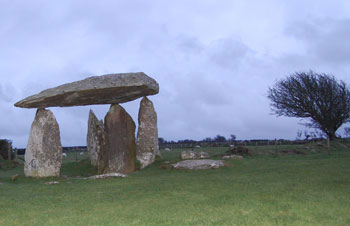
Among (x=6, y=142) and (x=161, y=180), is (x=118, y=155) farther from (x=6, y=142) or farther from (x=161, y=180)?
(x=6, y=142)

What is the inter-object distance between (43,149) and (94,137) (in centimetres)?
486

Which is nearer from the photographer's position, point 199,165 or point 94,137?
point 199,165

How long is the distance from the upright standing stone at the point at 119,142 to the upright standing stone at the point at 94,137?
→ 2.12m

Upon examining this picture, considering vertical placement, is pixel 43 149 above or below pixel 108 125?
below

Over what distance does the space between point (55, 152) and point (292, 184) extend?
10.9 m

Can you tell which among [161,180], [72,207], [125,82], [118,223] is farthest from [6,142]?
[118,223]

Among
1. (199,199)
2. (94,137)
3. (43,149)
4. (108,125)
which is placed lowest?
(199,199)

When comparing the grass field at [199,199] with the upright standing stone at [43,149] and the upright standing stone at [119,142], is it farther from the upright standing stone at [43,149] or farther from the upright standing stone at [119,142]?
the upright standing stone at [119,142]

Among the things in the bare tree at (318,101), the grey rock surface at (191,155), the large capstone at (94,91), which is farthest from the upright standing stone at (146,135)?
the bare tree at (318,101)

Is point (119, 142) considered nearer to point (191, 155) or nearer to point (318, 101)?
point (191, 155)

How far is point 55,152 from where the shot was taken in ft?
60.2

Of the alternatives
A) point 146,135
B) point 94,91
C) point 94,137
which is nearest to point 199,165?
point 146,135

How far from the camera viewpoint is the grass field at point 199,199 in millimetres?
8328

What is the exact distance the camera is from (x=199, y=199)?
10.3 m
